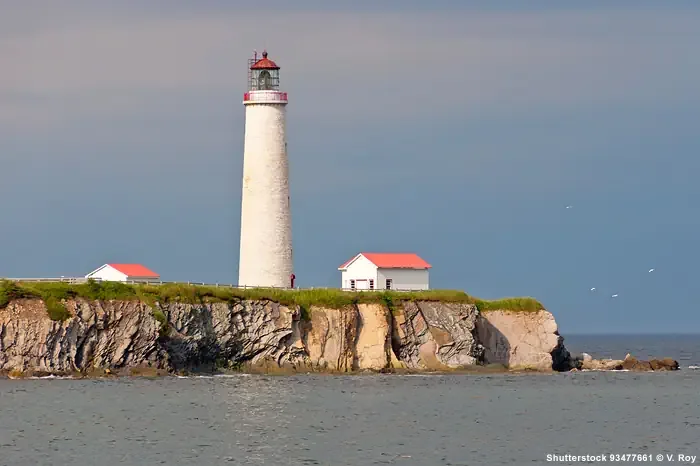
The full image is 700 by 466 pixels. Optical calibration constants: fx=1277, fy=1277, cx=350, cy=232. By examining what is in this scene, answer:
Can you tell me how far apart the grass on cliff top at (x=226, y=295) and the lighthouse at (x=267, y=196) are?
2.51m

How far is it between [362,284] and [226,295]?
10823mm

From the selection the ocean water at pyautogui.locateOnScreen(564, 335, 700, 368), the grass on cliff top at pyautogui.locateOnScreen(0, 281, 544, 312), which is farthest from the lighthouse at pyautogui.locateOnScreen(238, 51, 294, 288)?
the ocean water at pyautogui.locateOnScreen(564, 335, 700, 368)

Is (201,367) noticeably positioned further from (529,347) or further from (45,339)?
(529,347)

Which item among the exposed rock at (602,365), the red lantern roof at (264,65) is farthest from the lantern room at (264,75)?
the exposed rock at (602,365)

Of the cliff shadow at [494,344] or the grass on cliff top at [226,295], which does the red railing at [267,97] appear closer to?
the grass on cliff top at [226,295]

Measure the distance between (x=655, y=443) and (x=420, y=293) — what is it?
83.3 ft

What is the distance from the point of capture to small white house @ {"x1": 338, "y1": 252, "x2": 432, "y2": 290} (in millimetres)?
63219

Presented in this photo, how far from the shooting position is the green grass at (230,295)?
163 ft

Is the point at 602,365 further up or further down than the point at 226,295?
further down

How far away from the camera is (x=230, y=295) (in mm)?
54875

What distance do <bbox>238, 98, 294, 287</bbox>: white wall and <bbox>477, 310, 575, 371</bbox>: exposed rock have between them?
33.5 ft

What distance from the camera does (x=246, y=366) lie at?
5528 cm

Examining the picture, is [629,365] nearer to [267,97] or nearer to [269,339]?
[269,339]

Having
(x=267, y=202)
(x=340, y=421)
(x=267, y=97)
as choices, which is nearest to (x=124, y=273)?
(x=267, y=202)
